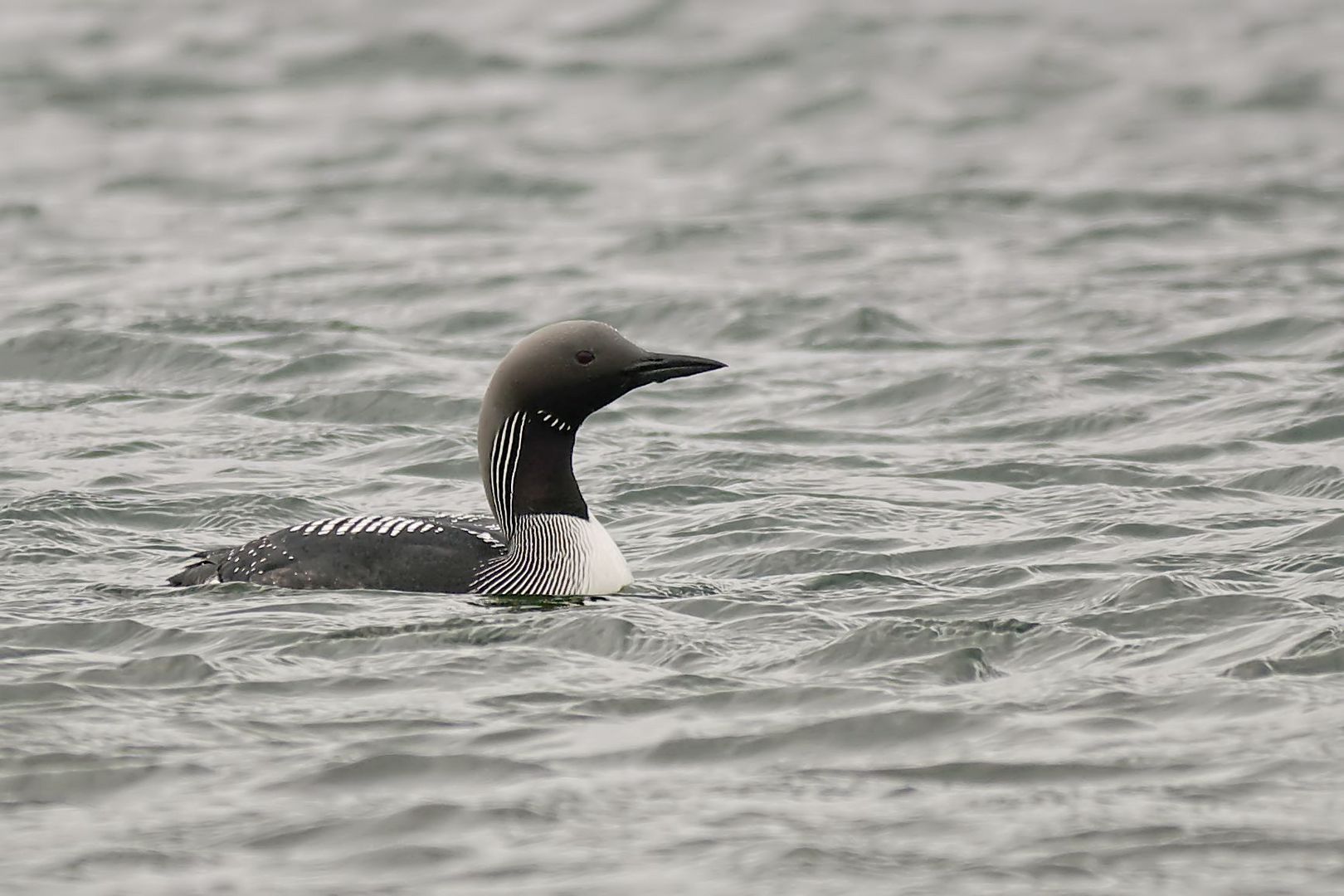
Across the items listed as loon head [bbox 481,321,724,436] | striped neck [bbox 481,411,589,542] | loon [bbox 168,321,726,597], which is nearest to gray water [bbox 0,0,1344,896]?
loon [bbox 168,321,726,597]

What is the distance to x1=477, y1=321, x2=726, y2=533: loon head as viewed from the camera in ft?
25.5

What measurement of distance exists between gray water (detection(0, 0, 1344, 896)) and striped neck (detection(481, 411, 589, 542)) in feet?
1.23

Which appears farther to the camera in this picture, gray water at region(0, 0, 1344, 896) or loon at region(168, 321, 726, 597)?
loon at region(168, 321, 726, 597)

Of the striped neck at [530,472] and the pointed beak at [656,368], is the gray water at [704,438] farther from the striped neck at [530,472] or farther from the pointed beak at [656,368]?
the pointed beak at [656,368]

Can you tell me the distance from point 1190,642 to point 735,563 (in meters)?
1.88

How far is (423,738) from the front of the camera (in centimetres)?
634

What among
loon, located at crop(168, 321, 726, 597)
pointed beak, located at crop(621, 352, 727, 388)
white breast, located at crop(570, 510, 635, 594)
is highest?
pointed beak, located at crop(621, 352, 727, 388)

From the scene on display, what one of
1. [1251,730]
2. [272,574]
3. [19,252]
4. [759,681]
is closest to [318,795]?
[759,681]

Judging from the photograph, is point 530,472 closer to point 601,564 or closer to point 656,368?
point 601,564

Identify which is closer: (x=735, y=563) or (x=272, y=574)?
(x=272, y=574)

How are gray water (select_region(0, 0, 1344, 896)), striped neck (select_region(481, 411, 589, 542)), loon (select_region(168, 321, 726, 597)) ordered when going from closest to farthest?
gray water (select_region(0, 0, 1344, 896))
loon (select_region(168, 321, 726, 597))
striped neck (select_region(481, 411, 589, 542))

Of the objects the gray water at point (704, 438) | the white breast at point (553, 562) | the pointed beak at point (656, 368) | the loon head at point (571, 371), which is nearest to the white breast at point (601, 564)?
the white breast at point (553, 562)

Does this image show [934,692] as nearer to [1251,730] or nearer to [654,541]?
[1251,730]

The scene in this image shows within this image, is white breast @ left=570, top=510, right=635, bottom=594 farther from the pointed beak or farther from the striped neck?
the pointed beak
